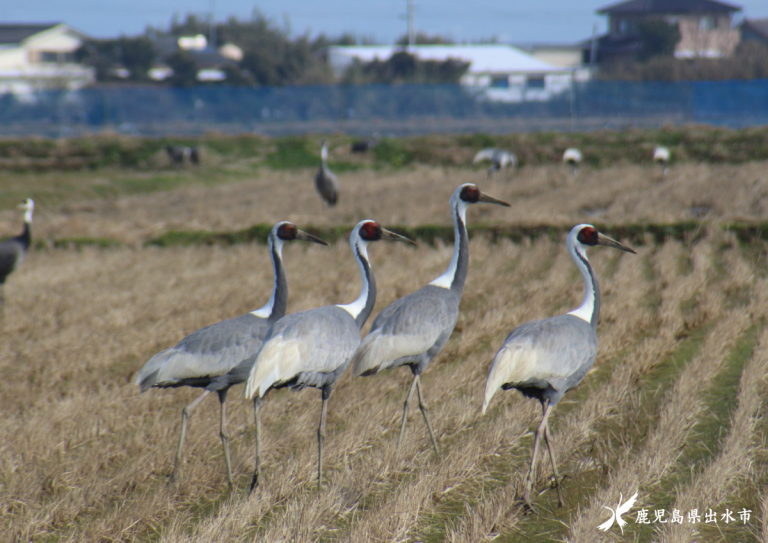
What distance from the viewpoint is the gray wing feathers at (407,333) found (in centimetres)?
526

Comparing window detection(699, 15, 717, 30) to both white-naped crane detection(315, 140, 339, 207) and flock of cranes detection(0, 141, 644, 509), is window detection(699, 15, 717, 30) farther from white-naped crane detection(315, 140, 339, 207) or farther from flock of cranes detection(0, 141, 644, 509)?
flock of cranes detection(0, 141, 644, 509)

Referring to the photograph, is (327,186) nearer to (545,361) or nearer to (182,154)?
(182,154)

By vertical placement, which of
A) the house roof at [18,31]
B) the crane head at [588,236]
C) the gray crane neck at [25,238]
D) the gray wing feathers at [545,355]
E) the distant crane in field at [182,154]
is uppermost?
the house roof at [18,31]

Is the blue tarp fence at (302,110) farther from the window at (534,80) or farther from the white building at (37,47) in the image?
the white building at (37,47)

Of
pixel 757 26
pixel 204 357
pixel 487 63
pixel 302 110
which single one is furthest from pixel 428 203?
pixel 757 26

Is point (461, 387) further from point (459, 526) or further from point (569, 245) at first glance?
point (459, 526)

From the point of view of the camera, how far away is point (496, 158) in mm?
23250

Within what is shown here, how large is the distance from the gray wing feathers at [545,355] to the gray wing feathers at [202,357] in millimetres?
1729

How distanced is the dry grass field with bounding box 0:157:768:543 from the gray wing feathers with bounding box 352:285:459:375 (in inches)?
23.0

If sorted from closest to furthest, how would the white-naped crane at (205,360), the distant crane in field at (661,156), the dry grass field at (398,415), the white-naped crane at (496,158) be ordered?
1. the dry grass field at (398,415)
2. the white-naped crane at (205,360)
3. the distant crane in field at (661,156)
4. the white-naped crane at (496,158)

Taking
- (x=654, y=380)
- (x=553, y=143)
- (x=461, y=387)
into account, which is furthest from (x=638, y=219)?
(x=553, y=143)

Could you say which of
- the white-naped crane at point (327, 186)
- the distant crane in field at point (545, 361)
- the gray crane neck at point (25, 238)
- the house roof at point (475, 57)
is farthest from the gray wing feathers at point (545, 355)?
the house roof at point (475, 57)

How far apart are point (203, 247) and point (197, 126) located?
21.2 meters

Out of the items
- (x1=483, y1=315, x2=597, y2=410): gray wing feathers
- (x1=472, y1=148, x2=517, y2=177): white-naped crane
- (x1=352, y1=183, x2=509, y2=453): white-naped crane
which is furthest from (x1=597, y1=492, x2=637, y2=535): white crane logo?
(x1=472, y1=148, x2=517, y2=177): white-naped crane
